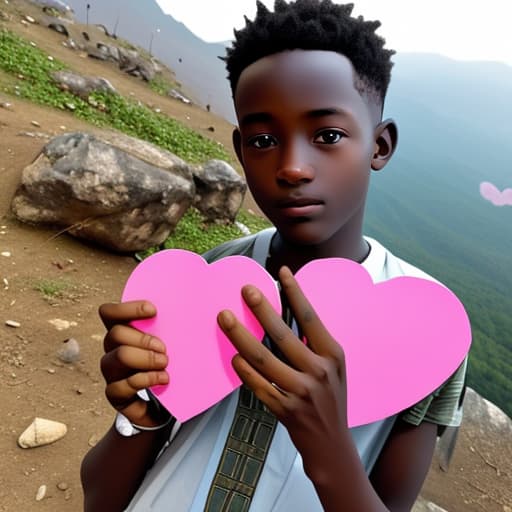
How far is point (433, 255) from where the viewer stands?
5.42m

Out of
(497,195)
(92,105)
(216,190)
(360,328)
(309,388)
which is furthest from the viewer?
(92,105)

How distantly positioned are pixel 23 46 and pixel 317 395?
7.46 metres

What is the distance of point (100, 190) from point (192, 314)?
2.36 meters

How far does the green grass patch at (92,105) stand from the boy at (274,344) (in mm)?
4851

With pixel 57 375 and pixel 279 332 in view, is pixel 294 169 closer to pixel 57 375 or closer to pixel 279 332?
pixel 279 332

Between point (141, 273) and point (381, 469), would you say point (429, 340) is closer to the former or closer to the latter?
point (381, 469)

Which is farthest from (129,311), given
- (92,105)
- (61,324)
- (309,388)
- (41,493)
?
(92,105)

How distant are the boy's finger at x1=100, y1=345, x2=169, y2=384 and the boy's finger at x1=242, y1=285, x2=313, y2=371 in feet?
0.49

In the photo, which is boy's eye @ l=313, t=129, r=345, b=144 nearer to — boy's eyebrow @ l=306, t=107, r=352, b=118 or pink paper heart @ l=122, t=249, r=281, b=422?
boy's eyebrow @ l=306, t=107, r=352, b=118

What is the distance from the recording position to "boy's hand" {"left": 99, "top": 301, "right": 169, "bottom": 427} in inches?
20.8

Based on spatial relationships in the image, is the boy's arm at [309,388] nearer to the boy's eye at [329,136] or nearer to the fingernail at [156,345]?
the fingernail at [156,345]

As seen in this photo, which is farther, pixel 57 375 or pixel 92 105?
pixel 92 105

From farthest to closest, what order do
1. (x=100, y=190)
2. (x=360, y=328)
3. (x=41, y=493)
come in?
(x=100, y=190), (x=41, y=493), (x=360, y=328)

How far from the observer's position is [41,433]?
1611 millimetres
